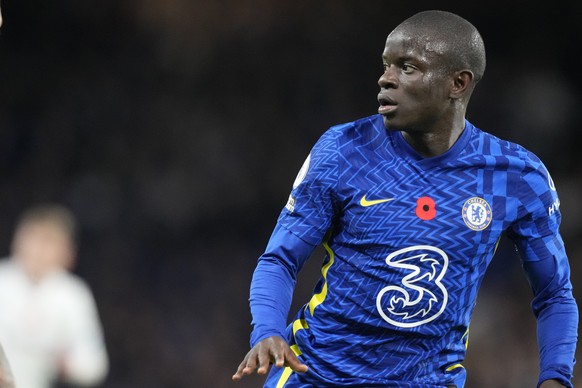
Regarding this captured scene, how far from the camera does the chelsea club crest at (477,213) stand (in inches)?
127

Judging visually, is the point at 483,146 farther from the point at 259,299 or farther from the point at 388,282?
the point at 259,299

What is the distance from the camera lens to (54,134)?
10.4 m

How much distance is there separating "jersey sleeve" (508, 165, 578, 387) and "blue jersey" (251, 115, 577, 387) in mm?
11

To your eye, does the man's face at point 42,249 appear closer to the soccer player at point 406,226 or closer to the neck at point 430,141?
the soccer player at point 406,226

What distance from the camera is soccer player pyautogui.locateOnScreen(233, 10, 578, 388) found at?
3.16 metres

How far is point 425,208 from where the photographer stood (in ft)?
10.5

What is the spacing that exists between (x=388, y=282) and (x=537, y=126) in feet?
22.7

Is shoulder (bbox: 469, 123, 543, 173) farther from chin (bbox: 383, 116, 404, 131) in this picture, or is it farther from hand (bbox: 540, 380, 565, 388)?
hand (bbox: 540, 380, 565, 388)

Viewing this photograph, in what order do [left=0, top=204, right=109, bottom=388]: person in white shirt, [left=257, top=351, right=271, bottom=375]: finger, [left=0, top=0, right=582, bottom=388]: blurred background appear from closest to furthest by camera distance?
[left=257, top=351, right=271, bottom=375]: finger, [left=0, top=204, right=109, bottom=388]: person in white shirt, [left=0, top=0, right=582, bottom=388]: blurred background

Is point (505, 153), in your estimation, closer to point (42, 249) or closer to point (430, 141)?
point (430, 141)

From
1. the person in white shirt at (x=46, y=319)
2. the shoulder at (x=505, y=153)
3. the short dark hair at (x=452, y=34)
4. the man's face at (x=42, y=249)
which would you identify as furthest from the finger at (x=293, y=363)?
the man's face at (x=42, y=249)

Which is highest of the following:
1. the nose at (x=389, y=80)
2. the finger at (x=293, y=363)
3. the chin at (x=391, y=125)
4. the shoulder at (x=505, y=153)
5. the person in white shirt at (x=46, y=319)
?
the nose at (x=389, y=80)

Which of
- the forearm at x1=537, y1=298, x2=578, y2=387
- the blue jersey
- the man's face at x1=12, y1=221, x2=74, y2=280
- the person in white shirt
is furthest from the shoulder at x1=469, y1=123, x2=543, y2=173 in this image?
the man's face at x1=12, y1=221, x2=74, y2=280

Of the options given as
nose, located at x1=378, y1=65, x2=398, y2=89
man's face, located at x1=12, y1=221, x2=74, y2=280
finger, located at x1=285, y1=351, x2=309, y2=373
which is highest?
nose, located at x1=378, y1=65, x2=398, y2=89
